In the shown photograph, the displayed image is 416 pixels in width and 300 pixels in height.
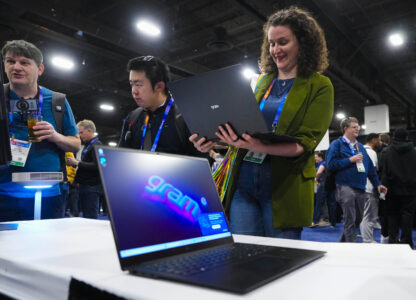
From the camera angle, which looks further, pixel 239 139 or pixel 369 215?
pixel 369 215

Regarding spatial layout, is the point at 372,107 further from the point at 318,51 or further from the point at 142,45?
the point at 318,51

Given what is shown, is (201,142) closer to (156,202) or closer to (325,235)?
(156,202)

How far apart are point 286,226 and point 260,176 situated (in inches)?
7.4

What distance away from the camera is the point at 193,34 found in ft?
21.7

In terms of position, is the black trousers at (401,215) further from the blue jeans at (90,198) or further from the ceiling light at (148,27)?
the ceiling light at (148,27)

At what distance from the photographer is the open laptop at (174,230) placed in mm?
478

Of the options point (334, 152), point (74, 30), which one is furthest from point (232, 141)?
point (74, 30)

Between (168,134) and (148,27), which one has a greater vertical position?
(148,27)

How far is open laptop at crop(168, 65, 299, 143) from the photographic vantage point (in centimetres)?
96

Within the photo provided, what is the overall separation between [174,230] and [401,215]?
147 inches

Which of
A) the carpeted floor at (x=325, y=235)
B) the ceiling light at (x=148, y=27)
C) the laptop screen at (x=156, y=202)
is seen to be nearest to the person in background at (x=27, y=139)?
the laptop screen at (x=156, y=202)

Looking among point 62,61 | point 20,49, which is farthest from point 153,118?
point 62,61

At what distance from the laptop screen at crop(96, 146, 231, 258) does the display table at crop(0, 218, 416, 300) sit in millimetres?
73

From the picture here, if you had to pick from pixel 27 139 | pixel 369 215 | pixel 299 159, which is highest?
pixel 27 139
